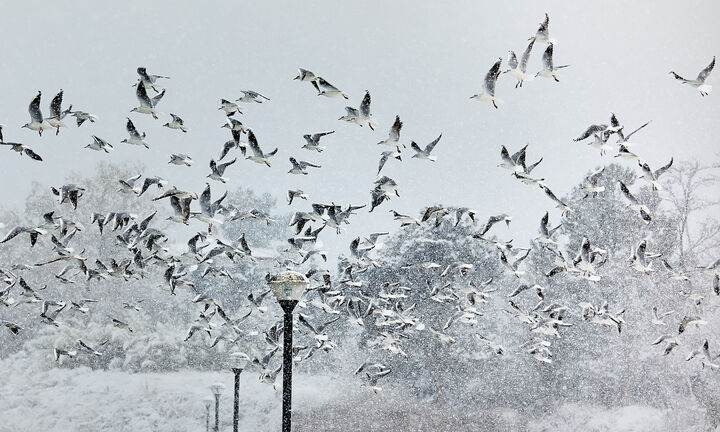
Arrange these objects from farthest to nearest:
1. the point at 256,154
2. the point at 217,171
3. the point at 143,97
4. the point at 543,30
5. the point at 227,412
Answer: the point at 227,412 < the point at 217,171 < the point at 256,154 < the point at 143,97 < the point at 543,30

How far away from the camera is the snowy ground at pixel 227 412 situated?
2734 cm

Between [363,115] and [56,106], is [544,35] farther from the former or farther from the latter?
[56,106]

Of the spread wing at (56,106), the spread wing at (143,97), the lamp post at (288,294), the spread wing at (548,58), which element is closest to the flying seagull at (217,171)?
the spread wing at (143,97)

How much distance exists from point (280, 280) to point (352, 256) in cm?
662

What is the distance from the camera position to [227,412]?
29016mm

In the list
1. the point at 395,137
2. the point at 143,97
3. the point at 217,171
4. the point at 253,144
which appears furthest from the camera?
the point at 217,171

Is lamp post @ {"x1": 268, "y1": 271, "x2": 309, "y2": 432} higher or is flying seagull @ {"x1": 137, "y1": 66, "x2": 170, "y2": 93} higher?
flying seagull @ {"x1": 137, "y1": 66, "x2": 170, "y2": 93}

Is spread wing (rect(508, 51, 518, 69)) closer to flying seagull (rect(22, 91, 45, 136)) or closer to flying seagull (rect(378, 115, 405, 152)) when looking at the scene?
flying seagull (rect(378, 115, 405, 152))

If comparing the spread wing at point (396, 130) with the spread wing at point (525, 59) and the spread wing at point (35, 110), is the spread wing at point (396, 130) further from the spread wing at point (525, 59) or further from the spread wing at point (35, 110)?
the spread wing at point (35, 110)

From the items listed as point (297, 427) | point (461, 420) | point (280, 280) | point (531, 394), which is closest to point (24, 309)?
point (297, 427)

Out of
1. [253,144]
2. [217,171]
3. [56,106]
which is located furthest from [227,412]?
[56,106]

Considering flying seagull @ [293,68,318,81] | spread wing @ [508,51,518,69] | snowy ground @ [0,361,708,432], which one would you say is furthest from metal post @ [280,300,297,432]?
snowy ground @ [0,361,708,432]

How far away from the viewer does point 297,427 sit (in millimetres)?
27453

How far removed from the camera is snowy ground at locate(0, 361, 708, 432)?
89.7 feet
